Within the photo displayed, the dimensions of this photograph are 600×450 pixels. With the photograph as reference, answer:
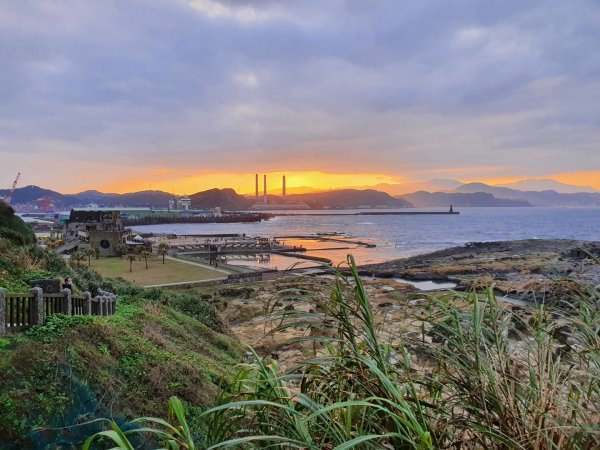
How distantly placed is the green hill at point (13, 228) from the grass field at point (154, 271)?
Answer: 9694mm

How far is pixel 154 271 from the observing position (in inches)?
1435

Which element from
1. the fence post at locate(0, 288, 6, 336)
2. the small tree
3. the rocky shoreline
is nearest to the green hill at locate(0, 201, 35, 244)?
the fence post at locate(0, 288, 6, 336)

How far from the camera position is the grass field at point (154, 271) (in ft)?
107

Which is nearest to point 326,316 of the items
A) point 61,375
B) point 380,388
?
point 380,388

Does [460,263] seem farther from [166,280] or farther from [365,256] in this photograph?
[166,280]

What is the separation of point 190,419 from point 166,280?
86.6ft

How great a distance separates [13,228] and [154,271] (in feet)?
55.7

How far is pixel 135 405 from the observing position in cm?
724

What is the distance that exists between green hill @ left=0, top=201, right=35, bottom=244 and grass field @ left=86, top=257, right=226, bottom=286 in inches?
382

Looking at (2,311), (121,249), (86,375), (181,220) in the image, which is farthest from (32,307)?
(181,220)

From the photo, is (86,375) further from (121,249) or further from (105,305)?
(121,249)

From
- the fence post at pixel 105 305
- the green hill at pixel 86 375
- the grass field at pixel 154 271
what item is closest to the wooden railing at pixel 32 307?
the green hill at pixel 86 375

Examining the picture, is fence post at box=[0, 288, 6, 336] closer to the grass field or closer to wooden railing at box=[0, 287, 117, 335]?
wooden railing at box=[0, 287, 117, 335]

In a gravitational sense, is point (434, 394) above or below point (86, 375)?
above
